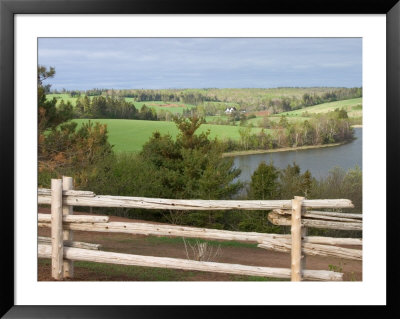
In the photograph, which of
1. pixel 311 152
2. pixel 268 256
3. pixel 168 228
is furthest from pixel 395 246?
pixel 311 152

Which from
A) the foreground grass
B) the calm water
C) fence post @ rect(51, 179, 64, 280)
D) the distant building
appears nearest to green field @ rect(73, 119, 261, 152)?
the distant building

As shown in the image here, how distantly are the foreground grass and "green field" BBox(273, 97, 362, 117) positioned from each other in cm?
538

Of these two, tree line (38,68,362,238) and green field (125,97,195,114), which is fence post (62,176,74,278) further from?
green field (125,97,195,114)

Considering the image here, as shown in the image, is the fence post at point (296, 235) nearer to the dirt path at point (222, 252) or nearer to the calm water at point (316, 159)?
the dirt path at point (222, 252)

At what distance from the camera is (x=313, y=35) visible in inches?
121

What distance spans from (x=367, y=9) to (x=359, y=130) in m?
7.25

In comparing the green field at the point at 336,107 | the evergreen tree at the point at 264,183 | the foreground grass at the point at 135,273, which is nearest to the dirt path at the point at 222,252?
the foreground grass at the point at 135,273

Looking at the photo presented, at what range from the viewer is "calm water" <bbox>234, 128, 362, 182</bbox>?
931 cm

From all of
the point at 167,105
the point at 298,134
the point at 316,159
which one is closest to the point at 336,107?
the point at 298,134

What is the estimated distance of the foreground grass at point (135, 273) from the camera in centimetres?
511

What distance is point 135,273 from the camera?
5.46m

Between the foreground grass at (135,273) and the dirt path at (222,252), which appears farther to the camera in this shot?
the dirt path at (222,252)

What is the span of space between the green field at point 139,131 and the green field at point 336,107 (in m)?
0.91

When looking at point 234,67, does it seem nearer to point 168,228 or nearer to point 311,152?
point 311,152
